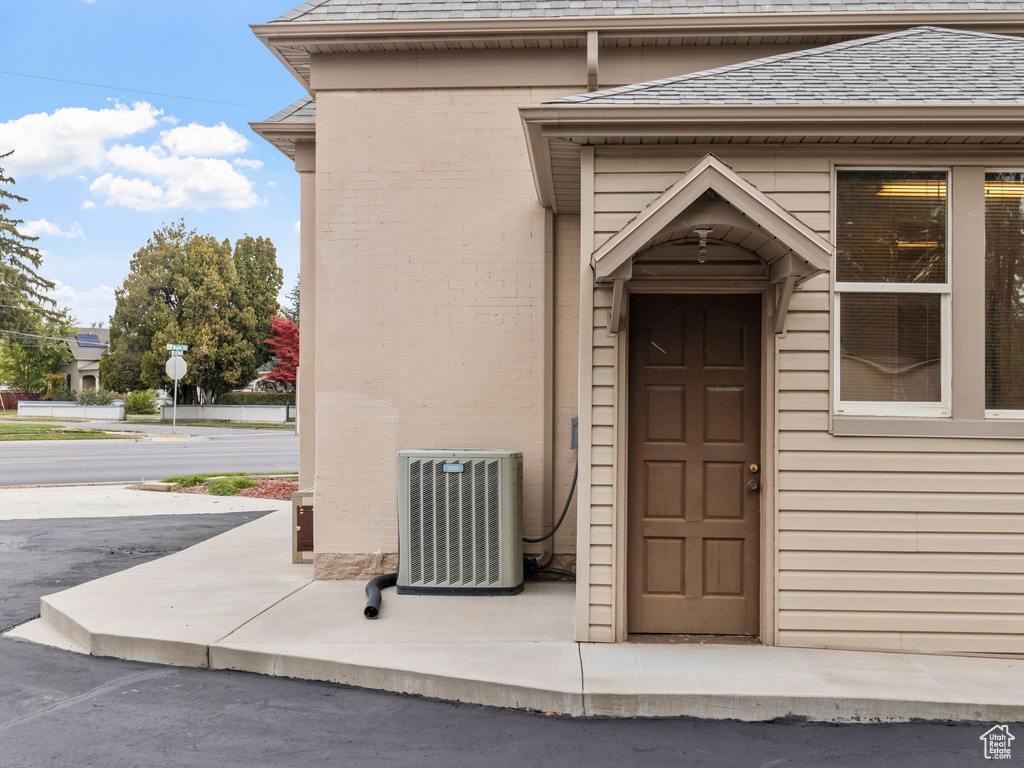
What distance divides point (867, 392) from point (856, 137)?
1737mm

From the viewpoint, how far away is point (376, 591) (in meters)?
6.49

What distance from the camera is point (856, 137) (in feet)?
18.2

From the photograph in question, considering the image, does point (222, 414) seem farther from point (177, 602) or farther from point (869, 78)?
point (869, 78)

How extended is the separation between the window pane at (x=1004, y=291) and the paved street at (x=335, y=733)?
236 centimetres

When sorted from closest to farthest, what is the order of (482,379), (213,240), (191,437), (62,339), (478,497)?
1. (478,497)
2. (482,379)
3. (191,437)
4. (213,240)
5. (62,339)

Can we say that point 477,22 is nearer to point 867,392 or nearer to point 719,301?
point 719,301

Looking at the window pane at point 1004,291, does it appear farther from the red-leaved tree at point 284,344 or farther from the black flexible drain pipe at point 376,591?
the red-leaved tree at point 284,344

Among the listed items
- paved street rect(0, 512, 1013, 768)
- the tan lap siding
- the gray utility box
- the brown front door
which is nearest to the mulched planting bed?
the gray utility box

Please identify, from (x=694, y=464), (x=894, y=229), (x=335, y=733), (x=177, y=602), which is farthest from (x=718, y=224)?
(x=177, y=602)

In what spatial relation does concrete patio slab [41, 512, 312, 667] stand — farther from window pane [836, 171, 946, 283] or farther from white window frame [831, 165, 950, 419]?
window pane [836, 171, 946, 283]

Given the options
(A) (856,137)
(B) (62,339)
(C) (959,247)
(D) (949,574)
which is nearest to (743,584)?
(D) (949,574)

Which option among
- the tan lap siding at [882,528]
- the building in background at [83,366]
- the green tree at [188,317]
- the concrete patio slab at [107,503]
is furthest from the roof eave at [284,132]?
the building in background at [83,366]

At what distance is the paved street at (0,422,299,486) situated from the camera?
18281 mm

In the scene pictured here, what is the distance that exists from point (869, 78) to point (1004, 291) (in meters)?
1.79
